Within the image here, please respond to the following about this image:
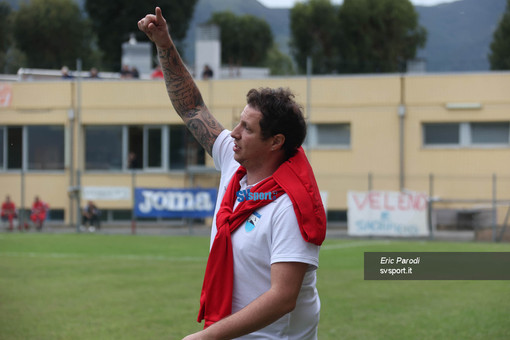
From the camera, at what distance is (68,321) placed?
8.47 m

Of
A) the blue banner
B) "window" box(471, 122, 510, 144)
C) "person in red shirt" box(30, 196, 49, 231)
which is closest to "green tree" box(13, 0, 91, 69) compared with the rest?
the blue banner

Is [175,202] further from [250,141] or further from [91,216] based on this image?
[250,141]

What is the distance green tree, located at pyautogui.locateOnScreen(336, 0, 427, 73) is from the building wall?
172cm

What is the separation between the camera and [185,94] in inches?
148

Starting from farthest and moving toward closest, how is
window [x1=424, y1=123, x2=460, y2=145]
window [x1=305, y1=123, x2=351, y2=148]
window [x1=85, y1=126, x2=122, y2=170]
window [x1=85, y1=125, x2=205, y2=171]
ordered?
1. window [x1=85, y1=126, x2=122, y2=170]
2. window [x1=85, y1=125, x2=205, y2=171]
3. window [x1=305, y1=123, x2=351, y2=148]
4. window [x1=424, y1=123, x2=460, y2=145]

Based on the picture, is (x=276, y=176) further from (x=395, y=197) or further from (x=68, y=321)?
(x=395, y=197)

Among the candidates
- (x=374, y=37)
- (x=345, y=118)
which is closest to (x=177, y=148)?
(x=345, y=118)

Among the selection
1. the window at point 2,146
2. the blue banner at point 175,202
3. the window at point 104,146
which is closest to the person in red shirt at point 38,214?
the window at point 104,146

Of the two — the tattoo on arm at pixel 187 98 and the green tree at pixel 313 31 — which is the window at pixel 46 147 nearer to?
the green tree at pixel 313 31

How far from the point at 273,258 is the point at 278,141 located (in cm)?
48

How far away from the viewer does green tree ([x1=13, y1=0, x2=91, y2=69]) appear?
13.9 m

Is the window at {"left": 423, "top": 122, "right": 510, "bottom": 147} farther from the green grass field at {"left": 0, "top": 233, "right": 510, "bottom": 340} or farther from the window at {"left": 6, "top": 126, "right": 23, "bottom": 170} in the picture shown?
the window at {"left": 6, "top": 126, "right": 23, "bottom": 170}

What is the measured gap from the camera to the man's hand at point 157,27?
11.2 feet

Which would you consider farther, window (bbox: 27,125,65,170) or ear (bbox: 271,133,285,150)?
window (bbox: 27,125,65,170)
